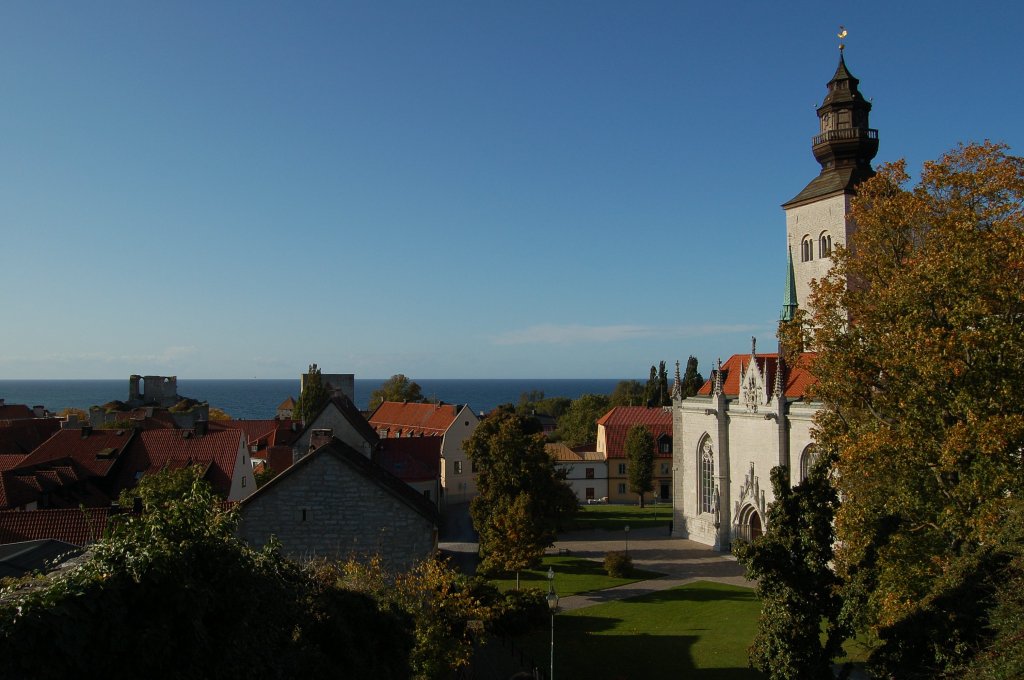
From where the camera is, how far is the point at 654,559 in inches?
1625

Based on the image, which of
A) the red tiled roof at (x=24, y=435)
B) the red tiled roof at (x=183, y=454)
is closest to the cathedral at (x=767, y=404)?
the red tiled roof at (x=183, y=454)

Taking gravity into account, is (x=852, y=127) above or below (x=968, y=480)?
above

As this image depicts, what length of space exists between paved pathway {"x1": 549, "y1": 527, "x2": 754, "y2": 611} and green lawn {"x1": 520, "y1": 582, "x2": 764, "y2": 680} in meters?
1.23

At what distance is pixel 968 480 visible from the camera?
1523 centimetres

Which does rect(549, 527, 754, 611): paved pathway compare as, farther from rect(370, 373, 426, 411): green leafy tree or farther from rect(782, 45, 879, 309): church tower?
rect(370, 373, 426, 411): green leafy tree

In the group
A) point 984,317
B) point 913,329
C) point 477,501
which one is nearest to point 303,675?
point 913,329

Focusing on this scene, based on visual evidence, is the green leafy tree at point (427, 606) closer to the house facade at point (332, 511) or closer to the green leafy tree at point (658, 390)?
the house facade at point (332, 511)

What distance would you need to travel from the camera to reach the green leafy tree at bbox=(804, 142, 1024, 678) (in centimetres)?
1473

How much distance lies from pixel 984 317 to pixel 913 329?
4.47 feet

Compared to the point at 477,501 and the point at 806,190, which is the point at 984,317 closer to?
the point at 477,501

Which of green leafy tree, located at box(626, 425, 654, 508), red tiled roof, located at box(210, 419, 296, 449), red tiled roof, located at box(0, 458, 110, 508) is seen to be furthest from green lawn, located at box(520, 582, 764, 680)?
red tiled roof, located at box(210, 419, 296, 449)

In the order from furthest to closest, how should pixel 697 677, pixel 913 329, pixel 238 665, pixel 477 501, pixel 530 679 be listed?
pixel 477 501, pixel 697 677, pixel 530 679, pixel 913 329, pixel 238 665

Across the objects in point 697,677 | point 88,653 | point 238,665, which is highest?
point 88,653

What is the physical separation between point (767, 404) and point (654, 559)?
10544 mm
